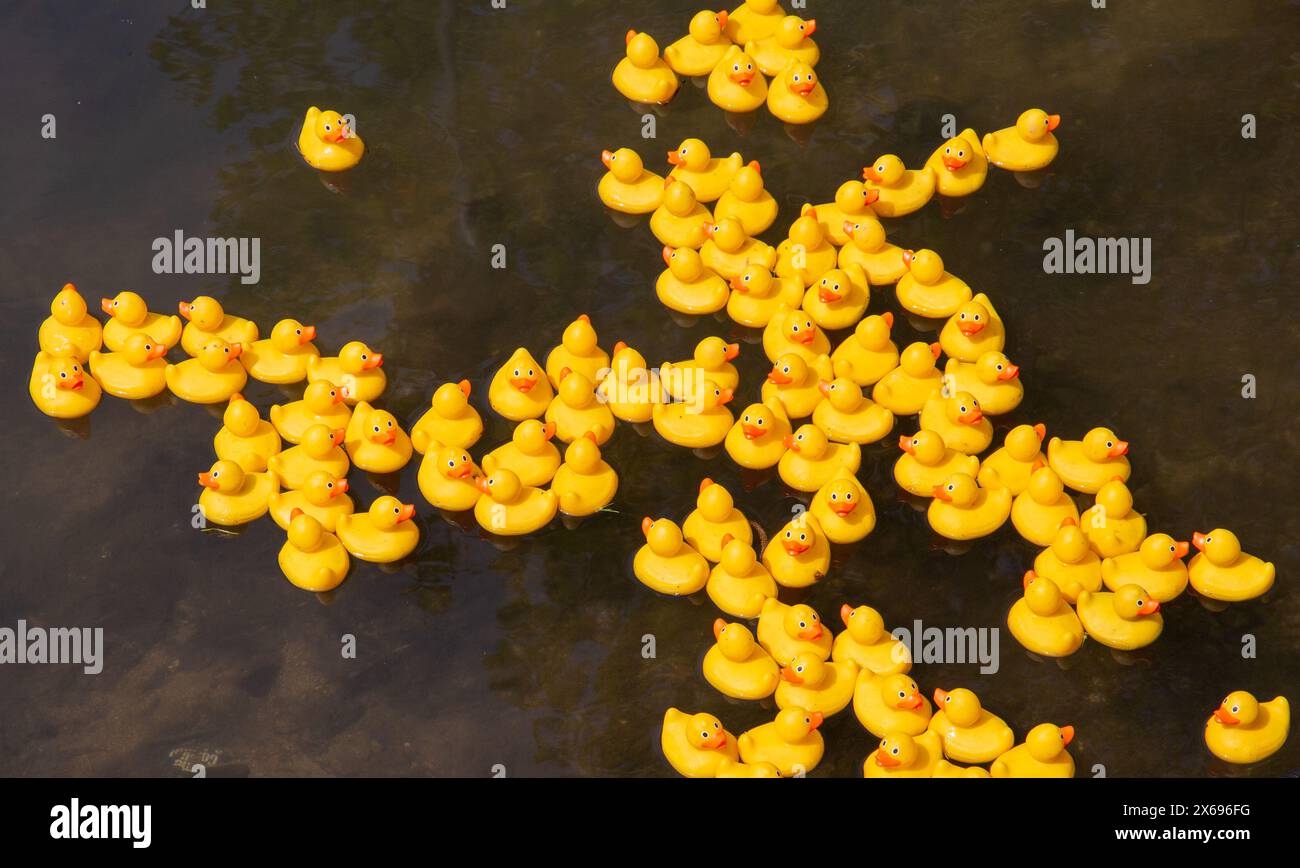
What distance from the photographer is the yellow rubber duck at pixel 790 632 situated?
7082 millimetres

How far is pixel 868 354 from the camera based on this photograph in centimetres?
803

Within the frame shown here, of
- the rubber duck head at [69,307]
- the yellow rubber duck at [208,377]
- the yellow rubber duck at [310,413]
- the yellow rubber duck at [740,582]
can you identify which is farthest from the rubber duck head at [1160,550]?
the rubber duck head at [69,307]

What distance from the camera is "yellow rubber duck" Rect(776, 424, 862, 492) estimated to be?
24.9ft

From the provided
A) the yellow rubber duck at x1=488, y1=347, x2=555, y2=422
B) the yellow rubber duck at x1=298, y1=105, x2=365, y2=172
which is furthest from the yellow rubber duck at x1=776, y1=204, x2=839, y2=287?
the yellow rubber duck at x1=298, y1=105, x2=365, y2=172

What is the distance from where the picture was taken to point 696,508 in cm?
770

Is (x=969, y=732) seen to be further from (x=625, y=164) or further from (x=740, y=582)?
(x=625, y=164)

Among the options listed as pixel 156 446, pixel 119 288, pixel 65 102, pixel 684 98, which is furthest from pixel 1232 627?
pixel 65 102

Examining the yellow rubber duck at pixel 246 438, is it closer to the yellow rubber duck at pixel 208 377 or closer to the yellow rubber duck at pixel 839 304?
the yellow rubber duck at pixel 208 377

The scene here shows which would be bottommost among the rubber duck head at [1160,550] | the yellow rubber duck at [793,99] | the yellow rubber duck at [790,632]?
the yellow rubber duck at [790,632]

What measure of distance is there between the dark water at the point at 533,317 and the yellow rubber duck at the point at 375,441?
0.15 m

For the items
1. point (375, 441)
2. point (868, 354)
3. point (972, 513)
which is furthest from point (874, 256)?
point (375, 441)

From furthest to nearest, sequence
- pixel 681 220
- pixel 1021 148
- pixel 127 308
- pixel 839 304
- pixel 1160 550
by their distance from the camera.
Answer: pixel 1021 148
pixel 681 220
pixel 839 304
pixel 127 308
pixel 1160 550

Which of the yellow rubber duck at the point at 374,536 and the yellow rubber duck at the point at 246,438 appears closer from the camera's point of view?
the yellow rubber duck at the point at 374,536

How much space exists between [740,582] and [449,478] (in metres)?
1.44
